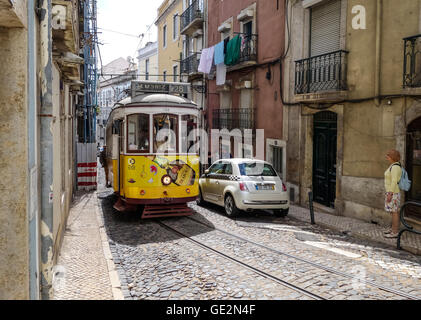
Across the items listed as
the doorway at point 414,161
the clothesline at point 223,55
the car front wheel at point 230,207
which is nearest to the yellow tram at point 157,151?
the car front wheel at point 230,207

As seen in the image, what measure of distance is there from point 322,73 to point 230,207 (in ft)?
17.3

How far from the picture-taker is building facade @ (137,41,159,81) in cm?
3819

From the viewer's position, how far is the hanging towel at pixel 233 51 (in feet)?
60.5

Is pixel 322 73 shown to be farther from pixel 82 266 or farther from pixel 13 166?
pixel 13 166

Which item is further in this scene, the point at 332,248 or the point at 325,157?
the point at 325,157

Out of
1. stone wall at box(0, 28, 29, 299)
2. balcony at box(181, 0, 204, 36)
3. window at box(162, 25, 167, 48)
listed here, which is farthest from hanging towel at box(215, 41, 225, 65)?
stone wall at box(0, 28, 29, 299)

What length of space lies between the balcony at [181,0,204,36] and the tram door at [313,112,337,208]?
41.8 ft

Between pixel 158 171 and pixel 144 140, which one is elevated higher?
pixel 144 140

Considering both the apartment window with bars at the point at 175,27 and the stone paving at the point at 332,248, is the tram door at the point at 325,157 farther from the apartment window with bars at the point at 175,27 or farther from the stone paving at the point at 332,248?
the apartment window with bars at the point at 175,27

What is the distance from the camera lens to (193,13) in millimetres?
25078

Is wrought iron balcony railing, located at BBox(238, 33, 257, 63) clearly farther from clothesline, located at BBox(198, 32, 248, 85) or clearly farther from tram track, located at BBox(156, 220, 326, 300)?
tram track, located at BBox(156, 220, 326, 300)

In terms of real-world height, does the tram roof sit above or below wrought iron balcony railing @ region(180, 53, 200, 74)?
below

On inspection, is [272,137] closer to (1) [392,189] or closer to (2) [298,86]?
(2) [298,86]

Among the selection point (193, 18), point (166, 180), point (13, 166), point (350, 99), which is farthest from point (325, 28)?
point (193, 18)
